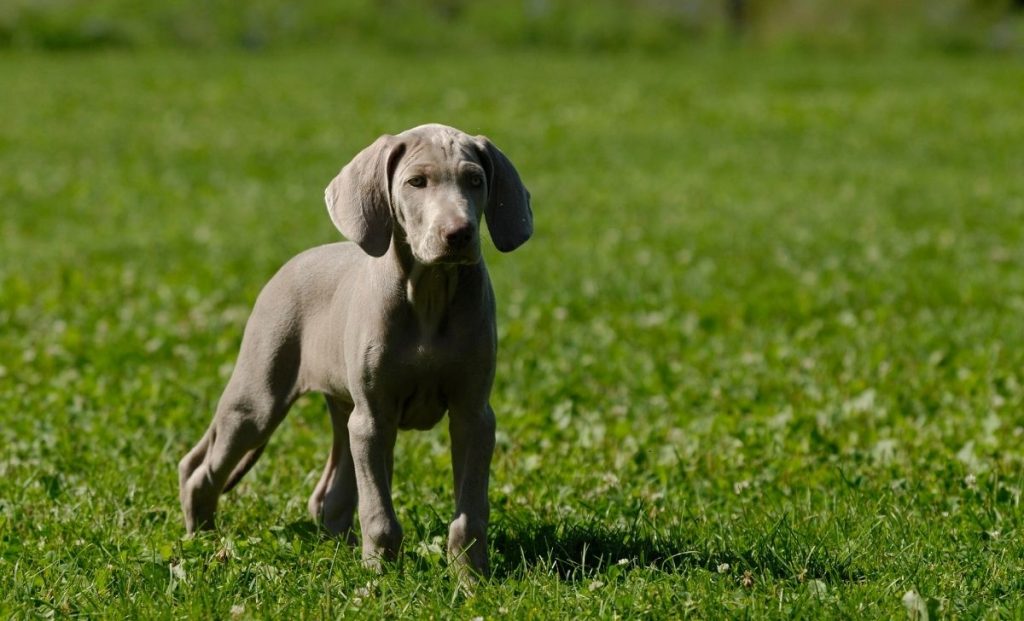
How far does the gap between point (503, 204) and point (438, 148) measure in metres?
0.29

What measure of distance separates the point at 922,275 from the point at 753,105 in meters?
12.6

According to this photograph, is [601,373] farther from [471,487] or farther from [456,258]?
[456,258]

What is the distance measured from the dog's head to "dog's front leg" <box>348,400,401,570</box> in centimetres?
57

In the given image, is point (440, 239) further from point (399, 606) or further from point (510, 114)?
point (510, 114)

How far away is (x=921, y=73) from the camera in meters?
27.1

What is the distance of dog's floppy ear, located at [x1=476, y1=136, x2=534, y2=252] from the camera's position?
435cm

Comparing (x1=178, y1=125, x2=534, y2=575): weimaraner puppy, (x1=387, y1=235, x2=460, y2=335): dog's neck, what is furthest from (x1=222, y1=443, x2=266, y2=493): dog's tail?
(x1=387, y1=235, x2=460, y2=335): dog's neck

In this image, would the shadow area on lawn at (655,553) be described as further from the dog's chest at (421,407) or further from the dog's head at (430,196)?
the dog's head at (430,196)

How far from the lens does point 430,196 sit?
417 cm

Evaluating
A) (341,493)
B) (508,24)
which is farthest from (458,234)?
(508,24)

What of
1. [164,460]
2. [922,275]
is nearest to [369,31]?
[922,275]

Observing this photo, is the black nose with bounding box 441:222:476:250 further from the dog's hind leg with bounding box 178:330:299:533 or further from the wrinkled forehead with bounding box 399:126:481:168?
the dog's hind leg with bounding box 178:330:299:533

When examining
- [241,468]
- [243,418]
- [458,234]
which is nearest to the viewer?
[458,234]

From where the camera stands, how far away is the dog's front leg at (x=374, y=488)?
14.8 ft
